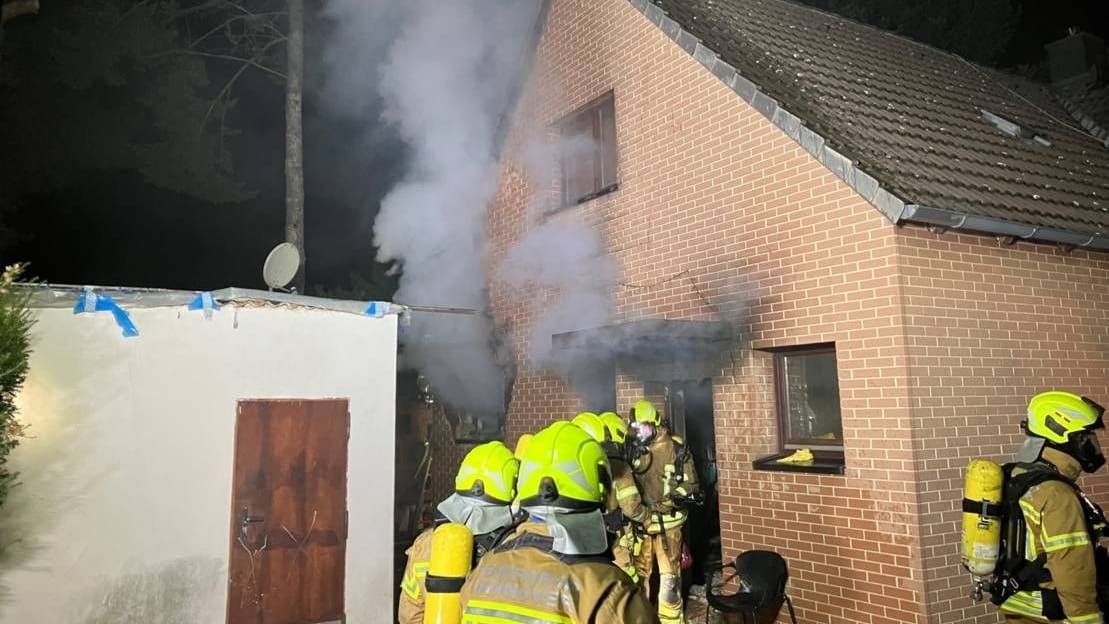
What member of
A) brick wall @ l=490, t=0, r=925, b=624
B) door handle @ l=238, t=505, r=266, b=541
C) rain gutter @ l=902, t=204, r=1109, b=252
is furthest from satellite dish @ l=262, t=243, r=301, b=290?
rain gutter @ l=902, t=204, r=1109, b=252

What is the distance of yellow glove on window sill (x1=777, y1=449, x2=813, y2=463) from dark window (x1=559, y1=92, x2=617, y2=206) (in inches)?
144

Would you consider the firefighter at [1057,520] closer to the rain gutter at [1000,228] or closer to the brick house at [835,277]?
the brick house at [835,277]

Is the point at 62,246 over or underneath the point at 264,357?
over

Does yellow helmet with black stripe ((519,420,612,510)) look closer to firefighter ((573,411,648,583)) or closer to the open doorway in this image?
firefighter ((573,411,648,583))

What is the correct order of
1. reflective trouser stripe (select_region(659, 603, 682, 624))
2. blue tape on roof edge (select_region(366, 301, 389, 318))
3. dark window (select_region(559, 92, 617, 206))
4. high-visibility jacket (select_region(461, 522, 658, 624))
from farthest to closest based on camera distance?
dark window (select_region(559, 92, 617, 206)) < blue tape on roof edge (select_region(366, 301, 389, 318)) < reflective trouser stripe (select_region(659, 603, 682, 624)) < high-visibility jacket (select_region(461, 522, 658, 624))

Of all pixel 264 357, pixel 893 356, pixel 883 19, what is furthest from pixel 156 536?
pixel 883 19

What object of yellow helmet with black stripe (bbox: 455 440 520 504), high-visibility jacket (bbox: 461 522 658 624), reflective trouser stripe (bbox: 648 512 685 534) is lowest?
reflective trouser stripe (bbox: 648 512 685 534)

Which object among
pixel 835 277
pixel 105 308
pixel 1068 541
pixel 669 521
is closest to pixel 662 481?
pixel 669 521

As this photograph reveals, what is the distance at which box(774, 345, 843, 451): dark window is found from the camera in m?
6.00

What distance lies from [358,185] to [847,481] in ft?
51.2

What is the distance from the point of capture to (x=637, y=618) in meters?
2.46

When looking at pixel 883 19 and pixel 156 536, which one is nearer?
pixel 156 536

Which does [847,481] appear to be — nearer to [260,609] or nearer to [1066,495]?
[1066,495]

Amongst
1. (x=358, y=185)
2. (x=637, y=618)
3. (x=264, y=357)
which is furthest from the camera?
(x=358, y=185)
